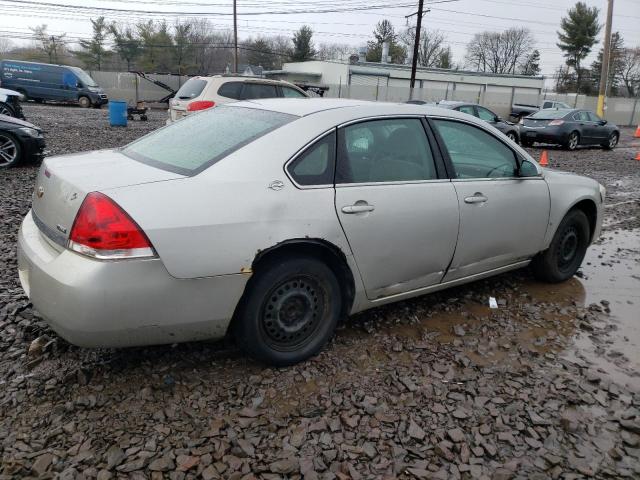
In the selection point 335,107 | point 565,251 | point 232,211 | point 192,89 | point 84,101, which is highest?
point 192,89

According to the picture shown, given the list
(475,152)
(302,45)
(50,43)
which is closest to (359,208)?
(475,152)

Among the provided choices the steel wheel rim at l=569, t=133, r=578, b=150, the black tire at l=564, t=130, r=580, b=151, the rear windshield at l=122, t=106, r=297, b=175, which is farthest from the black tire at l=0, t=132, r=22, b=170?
the steel wheel rim at l=569, t=133, r=578, b=150

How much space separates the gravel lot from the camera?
2.30 meters

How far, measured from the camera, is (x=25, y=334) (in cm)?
323

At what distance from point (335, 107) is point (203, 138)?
865 mm

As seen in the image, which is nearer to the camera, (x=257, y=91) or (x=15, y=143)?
(x=15, y=143)

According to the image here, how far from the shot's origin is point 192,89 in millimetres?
12078

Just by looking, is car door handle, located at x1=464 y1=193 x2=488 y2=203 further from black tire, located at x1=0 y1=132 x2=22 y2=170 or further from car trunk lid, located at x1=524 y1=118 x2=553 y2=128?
car trunk lid, located at x1=524 y1=118 x2=553 y2=128

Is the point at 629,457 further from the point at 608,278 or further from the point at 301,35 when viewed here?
the point at 301,35

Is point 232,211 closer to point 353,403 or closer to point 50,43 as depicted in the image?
point 353,403

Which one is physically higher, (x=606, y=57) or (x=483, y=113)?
(x=606, y=57)

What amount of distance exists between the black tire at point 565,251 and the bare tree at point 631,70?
80.8 metres

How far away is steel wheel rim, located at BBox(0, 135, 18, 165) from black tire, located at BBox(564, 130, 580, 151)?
1594 centimetres

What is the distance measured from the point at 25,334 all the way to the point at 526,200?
3680 millimetres
